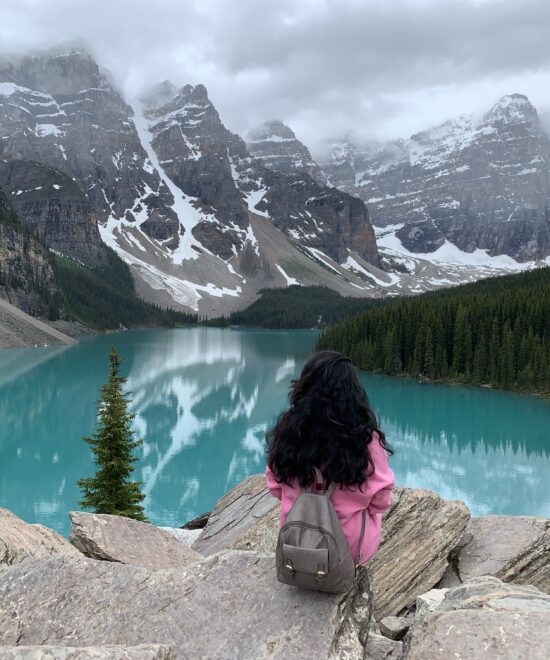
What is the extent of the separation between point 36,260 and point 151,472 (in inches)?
4941

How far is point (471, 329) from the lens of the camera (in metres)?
65.9

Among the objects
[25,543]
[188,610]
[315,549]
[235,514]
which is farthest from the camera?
[235,514]

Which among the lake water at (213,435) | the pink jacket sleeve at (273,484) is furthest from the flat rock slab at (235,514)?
the lake water at (213,435)

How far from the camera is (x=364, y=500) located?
14.7 feet

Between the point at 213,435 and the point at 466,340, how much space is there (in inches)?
1466

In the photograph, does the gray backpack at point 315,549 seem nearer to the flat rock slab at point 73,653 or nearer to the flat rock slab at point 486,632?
the flat rock slab at point 486,632

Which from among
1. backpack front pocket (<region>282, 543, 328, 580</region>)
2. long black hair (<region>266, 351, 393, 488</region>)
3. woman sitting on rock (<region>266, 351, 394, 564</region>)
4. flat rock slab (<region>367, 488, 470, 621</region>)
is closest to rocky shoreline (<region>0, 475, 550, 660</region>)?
backpack front pocket (<region>282, 543, 328, 580</region>)

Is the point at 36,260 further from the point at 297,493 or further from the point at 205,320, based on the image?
the point at 297,493

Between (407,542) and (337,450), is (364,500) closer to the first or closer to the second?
(337,450)

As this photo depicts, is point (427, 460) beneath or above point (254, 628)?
beneath

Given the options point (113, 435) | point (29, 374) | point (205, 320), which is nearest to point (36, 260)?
point (205, 320)

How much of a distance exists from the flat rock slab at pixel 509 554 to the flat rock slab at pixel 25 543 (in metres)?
5.67

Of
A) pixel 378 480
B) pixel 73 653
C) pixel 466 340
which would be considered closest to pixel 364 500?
pixel 378 480

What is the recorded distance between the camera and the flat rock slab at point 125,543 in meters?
8.38
